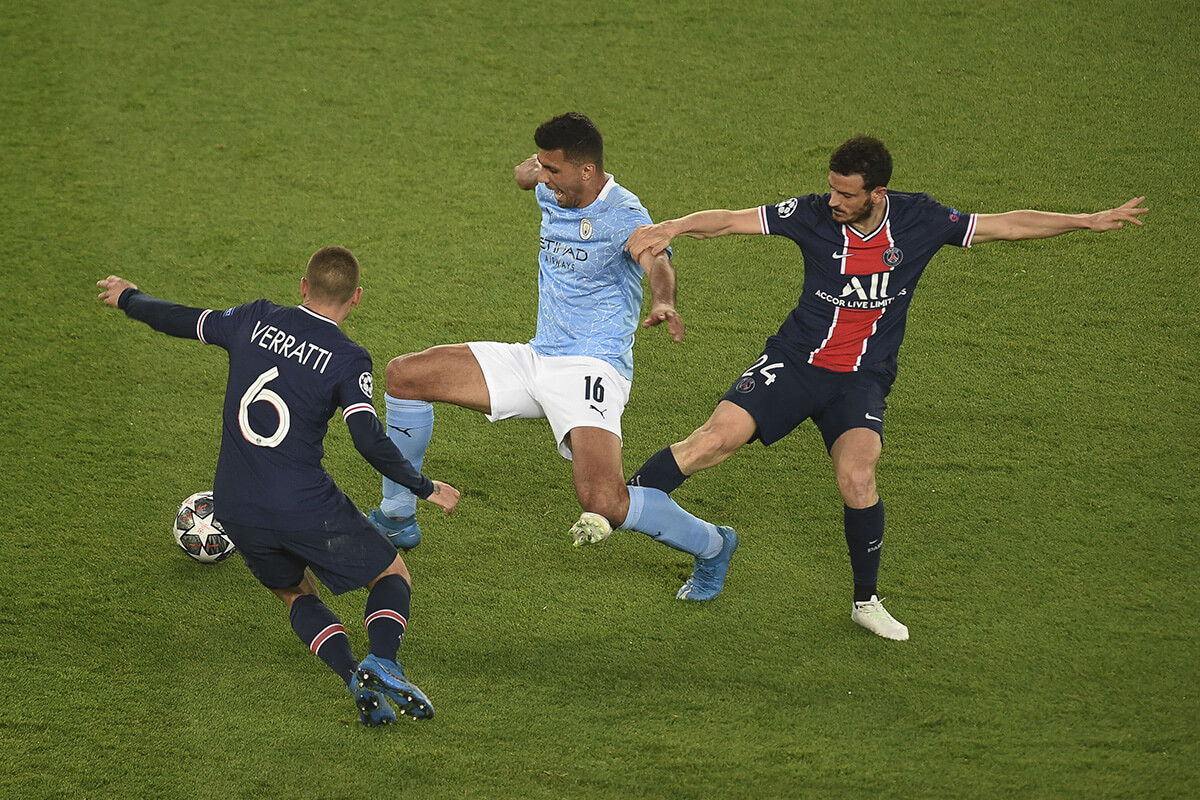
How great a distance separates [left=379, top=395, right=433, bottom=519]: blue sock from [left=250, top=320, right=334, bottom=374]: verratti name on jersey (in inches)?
39.4

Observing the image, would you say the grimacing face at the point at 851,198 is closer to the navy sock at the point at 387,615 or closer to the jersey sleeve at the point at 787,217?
the jersey sleeve at the point at 787,217

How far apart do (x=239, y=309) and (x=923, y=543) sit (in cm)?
292

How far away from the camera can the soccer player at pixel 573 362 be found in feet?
15.1

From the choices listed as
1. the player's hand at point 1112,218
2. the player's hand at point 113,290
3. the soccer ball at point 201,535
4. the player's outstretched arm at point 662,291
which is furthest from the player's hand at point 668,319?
the soccer ball at point 201,535

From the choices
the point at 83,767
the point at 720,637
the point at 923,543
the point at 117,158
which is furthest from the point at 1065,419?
the point at 117,158

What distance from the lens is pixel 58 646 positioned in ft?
14.5

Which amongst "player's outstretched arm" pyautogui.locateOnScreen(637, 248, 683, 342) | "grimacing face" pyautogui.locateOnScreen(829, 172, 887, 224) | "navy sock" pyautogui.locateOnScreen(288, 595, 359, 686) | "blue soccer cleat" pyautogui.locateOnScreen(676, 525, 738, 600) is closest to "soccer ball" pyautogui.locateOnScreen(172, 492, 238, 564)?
"navy sock" pyautogui.locateOnScreen(288, 595, 359, 686)

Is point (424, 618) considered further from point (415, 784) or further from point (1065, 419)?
point (1065, 419)

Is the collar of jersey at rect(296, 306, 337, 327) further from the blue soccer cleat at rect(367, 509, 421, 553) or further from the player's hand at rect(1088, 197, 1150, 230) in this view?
the player's hand at rect(1088, 197, 1150, 230)

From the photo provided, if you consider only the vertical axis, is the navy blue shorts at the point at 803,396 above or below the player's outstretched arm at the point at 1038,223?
below

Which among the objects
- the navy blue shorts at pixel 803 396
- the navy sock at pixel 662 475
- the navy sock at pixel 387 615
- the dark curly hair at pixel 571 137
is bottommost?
the navy sock at pixel 387 615

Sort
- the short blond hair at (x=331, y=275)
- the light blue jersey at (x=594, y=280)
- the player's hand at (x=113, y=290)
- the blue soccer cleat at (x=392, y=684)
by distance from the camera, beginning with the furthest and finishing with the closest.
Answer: the light blue jersey at (x=594, y=280) → the player's hand at (x=113, y=290) → the short blond hair at (x=331, y=275) → the blue soccer cleat at (x=392, y=684)

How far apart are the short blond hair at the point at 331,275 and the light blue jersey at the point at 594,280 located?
3.58 ft

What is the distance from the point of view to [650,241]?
4.57 m
